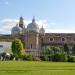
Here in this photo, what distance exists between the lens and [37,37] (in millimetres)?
98625

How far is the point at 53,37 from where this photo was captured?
105500 mm

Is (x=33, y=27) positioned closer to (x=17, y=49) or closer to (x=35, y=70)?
(x=17, y=49)

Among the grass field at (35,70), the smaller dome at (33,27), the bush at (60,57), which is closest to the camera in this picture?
the grass field at (35,70)

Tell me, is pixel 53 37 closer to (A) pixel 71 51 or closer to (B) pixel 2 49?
(A) pixel 71 51

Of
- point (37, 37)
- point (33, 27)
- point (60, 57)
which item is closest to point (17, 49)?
point (60, 57)

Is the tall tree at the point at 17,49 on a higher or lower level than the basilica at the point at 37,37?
lower

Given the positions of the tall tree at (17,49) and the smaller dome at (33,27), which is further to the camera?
the smaller dome at (33,27)

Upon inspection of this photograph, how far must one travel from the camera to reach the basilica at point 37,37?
3816 inches

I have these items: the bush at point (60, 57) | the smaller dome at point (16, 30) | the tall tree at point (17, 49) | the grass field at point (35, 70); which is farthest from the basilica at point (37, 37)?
the grass field at point (35, 70)

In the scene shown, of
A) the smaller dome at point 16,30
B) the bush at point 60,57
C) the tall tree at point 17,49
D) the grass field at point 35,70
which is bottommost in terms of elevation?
the grass field at point 35,70

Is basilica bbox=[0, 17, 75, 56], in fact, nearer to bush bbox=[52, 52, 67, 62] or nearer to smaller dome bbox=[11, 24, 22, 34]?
smaller dome bbox=[11, 24, 22, 34]

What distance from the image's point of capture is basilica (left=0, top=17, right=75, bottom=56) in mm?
96938

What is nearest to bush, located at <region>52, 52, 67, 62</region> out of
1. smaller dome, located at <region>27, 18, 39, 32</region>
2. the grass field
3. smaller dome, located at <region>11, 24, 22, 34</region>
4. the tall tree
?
the tall tree

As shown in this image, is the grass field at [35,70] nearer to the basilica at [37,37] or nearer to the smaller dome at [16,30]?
the basilica at [37,37]
